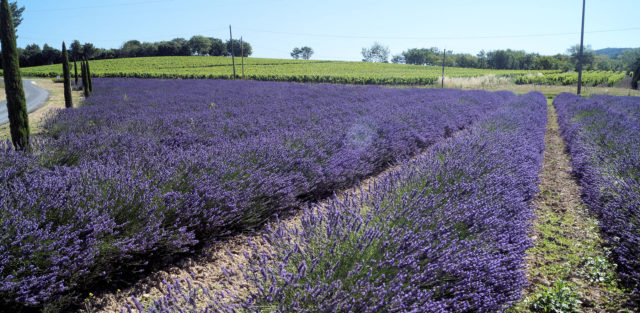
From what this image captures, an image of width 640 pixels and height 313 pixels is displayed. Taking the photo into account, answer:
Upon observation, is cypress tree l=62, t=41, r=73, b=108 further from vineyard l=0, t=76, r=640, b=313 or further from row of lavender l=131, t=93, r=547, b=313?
row of lavender l=131, t=93, r=547, b=313

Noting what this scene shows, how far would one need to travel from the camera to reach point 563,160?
272 inches

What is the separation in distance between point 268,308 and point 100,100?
38.5ft

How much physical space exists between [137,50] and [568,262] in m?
71.7

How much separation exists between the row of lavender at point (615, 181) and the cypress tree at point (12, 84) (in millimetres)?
8307

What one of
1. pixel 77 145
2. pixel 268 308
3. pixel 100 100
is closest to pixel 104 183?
pixel 77 145

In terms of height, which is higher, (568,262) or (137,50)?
(137,50)

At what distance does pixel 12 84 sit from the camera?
627 centimetres

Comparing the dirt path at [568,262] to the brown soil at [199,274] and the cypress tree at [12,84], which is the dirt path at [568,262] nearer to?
the brown soil at [199,274]

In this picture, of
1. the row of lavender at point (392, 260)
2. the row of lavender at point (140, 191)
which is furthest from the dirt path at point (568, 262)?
the row of lavender at point (140, 191)

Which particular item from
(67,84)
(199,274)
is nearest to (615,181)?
(199,274)

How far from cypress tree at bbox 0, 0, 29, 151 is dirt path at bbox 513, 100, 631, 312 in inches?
302

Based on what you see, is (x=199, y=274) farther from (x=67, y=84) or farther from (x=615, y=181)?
(x=67, y=84)

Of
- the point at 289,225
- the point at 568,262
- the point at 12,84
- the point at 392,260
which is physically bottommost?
the point at 568,262

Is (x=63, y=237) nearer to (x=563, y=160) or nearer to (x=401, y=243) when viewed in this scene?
(x=401, y=243)
